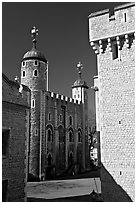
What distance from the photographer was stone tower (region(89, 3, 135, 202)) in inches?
374

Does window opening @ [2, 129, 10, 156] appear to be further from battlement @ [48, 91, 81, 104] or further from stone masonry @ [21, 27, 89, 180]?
battlement @ [48, 91, 81, 104]

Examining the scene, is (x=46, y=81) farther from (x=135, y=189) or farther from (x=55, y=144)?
(x=135, y=189)

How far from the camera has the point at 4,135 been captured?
9.52 metres

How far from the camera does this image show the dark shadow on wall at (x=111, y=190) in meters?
9.35

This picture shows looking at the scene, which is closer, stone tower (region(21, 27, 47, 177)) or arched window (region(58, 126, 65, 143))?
stone tower (region(21, 27, 47, 177))

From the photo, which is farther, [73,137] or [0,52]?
[73,137]

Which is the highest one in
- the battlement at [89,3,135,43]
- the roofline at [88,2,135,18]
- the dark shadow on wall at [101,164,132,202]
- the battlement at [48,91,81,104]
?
the roofline at [88,2,135,18]

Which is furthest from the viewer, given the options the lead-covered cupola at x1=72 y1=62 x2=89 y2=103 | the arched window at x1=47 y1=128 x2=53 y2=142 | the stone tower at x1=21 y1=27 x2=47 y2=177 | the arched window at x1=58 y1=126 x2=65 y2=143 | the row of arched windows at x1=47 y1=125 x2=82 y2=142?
the lead-covered cupola at x1=72 y1=62 x2=89 y2=103

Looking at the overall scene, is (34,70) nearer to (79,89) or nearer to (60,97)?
(60,97)

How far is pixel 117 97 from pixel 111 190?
3.86m

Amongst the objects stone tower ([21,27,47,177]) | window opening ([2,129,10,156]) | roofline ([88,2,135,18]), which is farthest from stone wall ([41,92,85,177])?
roofline ([88,2,135,18])

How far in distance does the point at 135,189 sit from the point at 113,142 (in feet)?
6.49

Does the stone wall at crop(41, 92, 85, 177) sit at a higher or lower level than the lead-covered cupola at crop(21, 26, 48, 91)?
lower

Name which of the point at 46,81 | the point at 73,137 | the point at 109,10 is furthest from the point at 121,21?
the point at 73,137
